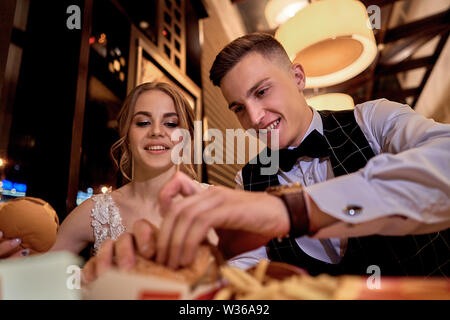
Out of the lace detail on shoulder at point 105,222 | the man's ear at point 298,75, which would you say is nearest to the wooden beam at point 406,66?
the man's ear at point 298,75

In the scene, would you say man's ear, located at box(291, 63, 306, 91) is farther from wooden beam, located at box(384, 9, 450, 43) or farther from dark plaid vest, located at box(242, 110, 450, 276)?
wooden beam, located at box(384, 9, 450, 43)

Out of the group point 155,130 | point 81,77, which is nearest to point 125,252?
point 155,130

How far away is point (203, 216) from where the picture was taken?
0.55m

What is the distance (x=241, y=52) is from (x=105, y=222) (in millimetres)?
1273

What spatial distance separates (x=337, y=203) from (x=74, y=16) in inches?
91.5

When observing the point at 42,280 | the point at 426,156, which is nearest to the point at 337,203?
the point at 426,156

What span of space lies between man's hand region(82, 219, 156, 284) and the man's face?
96 centimetres

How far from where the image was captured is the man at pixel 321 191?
1.98 ft

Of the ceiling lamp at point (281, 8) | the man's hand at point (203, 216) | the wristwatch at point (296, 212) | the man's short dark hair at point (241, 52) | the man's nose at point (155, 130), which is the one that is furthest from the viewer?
the ceiling lamp at point (281, 8)

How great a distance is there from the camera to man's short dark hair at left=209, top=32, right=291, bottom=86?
1503mm

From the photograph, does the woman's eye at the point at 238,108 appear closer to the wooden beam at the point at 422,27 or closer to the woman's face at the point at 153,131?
the woman's face at the point at 153,131

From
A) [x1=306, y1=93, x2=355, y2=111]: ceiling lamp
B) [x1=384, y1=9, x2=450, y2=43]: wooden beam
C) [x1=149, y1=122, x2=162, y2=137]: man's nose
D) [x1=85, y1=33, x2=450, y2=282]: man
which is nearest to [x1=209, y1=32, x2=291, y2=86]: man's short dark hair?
[x1=85, y1=33, x2=450, y2=282]: man

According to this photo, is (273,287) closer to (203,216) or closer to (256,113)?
(203,216)

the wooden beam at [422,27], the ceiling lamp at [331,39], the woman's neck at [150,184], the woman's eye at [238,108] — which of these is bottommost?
the woman's neck at [150,184]
